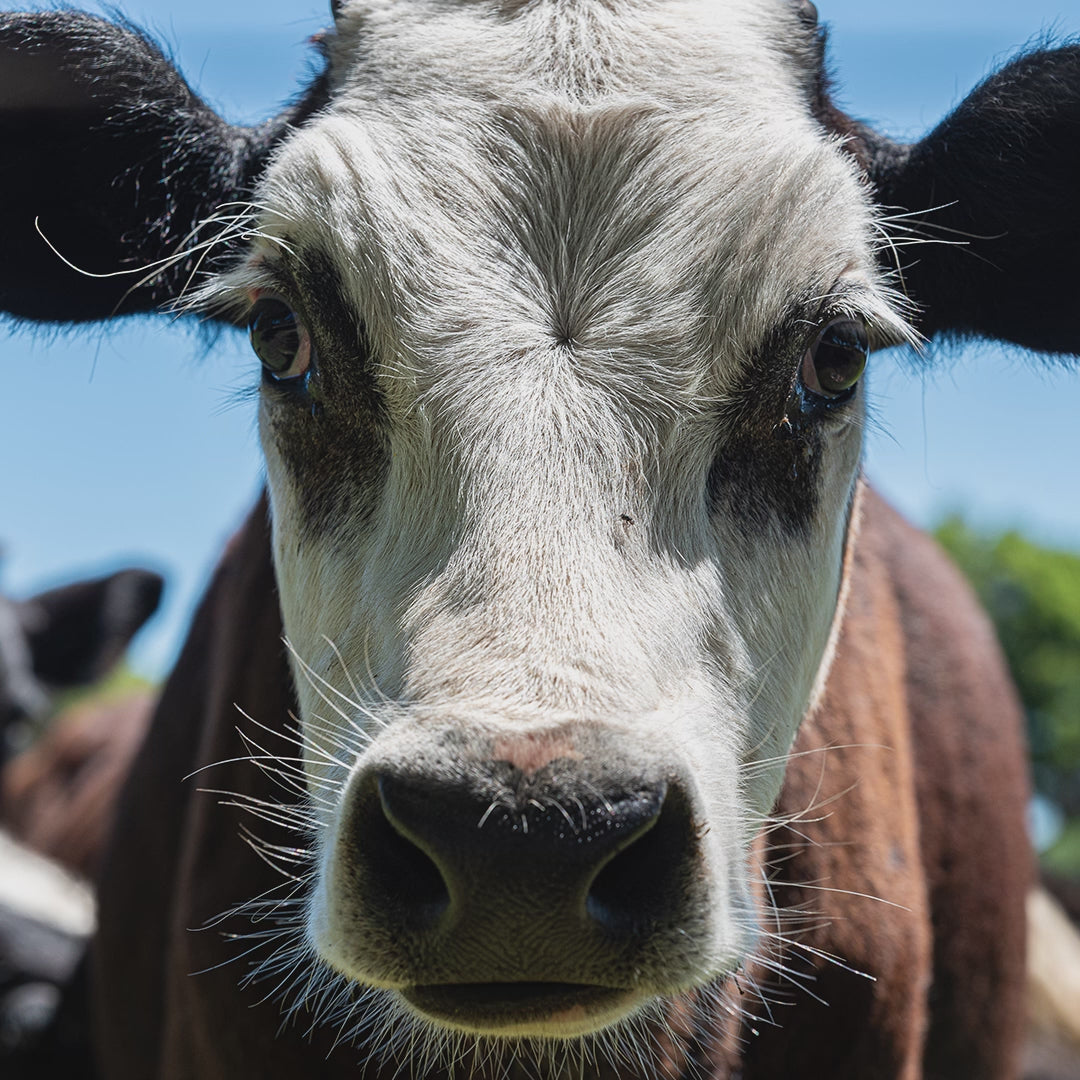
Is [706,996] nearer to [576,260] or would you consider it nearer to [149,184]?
[576,260]

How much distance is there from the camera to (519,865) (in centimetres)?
195

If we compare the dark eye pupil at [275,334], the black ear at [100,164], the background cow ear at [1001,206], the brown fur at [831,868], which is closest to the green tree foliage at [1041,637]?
the brown fur at [831,868]

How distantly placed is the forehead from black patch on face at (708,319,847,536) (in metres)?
0.08

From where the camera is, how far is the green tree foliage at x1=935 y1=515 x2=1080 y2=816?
3136 centimetres

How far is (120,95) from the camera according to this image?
3045 mm

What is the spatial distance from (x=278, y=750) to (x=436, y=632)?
1238mm

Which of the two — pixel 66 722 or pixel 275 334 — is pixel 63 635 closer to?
pixel 66 722

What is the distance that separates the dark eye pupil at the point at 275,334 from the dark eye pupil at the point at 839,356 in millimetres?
1203

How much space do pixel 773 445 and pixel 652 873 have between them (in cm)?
105

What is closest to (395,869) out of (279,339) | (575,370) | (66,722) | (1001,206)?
(575,370)

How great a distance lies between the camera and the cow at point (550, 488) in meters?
2.09

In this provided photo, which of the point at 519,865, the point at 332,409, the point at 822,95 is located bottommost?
the point at 519,865

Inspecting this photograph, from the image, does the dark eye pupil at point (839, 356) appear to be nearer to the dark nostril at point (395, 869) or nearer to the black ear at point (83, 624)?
the dark nostril at point (395, 869)

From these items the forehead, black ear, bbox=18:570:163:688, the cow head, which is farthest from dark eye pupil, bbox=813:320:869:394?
black ear, bbox=18:570:163:688
